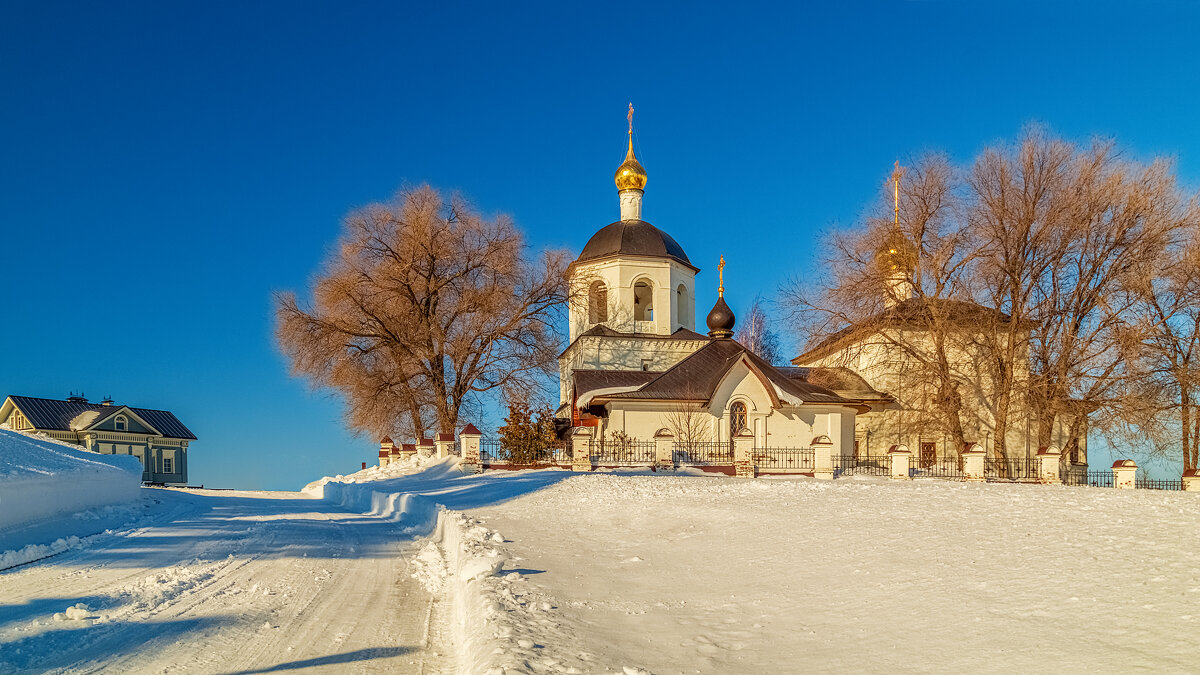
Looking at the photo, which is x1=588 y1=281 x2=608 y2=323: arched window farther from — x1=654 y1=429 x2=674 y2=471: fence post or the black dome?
x1=654 y1=429 x2=674 y2=471: fence post

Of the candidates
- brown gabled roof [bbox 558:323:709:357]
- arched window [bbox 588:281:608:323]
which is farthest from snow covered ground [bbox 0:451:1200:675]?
arched window [bbox 588:281:608:323]

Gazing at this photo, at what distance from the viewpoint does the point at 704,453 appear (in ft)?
83.7

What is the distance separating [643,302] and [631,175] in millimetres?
5512

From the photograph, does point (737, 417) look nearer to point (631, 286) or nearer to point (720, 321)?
point (720, 321)

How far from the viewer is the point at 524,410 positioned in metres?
26.0

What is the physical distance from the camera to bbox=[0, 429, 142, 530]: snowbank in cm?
1192

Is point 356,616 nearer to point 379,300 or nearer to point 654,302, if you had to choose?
point 379,300

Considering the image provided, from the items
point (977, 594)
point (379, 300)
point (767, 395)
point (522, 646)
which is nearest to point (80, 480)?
point (522, 646)

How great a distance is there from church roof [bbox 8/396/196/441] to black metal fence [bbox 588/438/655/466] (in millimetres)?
29105

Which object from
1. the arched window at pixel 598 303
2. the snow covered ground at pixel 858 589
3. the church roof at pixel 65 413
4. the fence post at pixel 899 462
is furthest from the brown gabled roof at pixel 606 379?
the church roof at pixel 65 413

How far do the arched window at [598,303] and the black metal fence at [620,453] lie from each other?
32.9ft

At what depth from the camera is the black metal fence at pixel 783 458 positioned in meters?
24.8

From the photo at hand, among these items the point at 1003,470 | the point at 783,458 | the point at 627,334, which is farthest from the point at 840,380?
the point at 627,334

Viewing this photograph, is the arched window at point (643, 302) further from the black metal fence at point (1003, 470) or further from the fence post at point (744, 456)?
the black metal fence at point (1003, 470)
